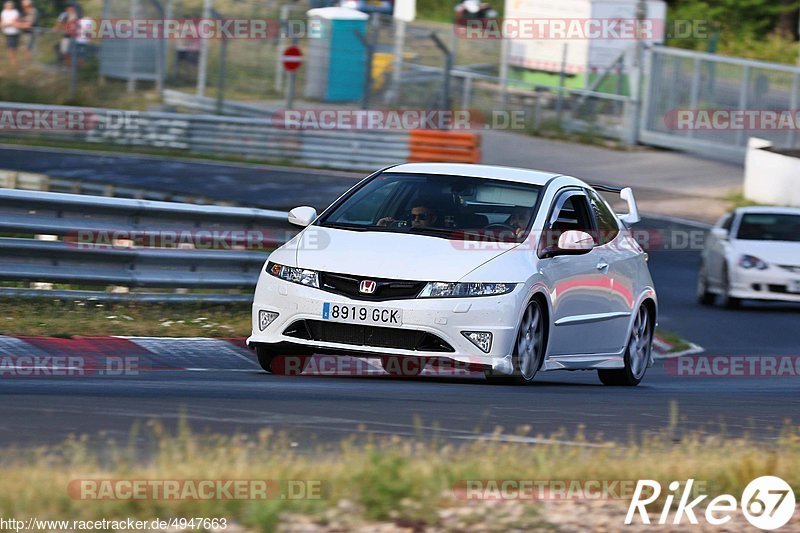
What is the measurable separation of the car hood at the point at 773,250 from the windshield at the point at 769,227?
24cm

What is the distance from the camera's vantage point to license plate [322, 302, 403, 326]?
349 inches

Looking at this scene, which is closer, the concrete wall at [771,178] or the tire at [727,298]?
the tire at [727,298]

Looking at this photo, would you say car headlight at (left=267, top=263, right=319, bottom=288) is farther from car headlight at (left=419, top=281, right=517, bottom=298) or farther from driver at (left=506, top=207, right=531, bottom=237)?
driver at (left=506, top=207, right=531, bottom=237)

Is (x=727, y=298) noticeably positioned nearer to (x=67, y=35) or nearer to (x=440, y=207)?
(x=440, y=207)

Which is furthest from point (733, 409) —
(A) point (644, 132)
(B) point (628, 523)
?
(A) point (644, 132)

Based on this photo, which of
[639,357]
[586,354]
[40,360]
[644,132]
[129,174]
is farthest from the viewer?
[644,132]

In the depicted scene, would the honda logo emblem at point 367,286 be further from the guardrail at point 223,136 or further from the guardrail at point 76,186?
the guardrail at point 223,136

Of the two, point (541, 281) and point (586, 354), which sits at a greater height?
point (541, 281)

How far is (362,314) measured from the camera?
891cm

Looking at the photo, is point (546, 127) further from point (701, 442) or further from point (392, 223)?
point (701, 442)

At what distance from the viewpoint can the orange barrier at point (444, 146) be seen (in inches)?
1101

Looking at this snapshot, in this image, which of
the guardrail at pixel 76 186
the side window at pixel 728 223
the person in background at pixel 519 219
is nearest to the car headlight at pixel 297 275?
the person in background at pixel 519 219

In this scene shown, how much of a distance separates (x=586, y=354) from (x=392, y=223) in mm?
1686

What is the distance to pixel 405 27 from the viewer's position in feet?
104
